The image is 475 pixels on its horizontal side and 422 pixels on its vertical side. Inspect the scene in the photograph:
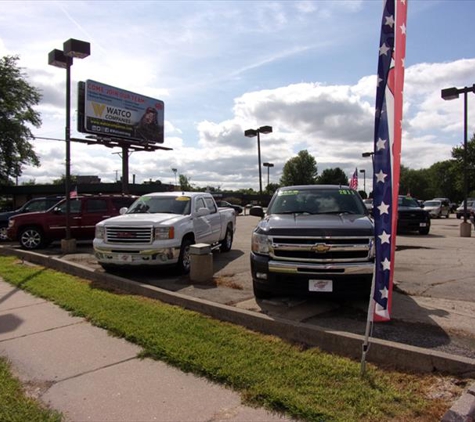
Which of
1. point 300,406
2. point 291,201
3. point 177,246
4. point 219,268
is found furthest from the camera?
point 219,268

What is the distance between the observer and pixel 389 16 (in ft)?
12.7

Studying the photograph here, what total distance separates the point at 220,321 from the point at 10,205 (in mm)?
55491

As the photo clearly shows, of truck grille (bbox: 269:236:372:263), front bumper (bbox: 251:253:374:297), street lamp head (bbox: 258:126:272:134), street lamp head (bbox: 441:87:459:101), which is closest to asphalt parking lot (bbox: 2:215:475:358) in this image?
front bumper (bbox: 251:253:374:297)

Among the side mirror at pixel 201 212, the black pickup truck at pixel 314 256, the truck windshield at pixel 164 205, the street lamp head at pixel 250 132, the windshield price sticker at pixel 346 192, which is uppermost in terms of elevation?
the street lamp head at pixel 250 132

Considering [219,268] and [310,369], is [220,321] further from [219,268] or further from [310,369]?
[219,268]

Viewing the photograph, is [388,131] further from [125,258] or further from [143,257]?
[125,258]

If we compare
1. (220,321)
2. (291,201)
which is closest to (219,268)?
(291,201)

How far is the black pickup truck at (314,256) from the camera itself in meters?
5.68

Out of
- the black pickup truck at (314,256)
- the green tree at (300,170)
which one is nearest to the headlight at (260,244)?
the black pickup truck at (314,256)

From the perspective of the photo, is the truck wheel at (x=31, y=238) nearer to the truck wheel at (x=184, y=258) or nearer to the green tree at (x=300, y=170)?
the truck wheel at (x=184, y=258)

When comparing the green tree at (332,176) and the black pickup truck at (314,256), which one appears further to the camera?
the green tree at (332,176)

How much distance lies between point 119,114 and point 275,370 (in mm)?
27608

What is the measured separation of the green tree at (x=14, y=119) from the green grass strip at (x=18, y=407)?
32406 mm

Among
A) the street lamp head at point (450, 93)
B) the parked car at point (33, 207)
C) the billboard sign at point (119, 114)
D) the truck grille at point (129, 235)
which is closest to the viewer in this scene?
the truck grille at point (129, 235)
